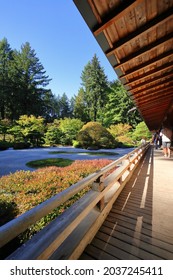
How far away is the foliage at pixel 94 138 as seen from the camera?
944 inches

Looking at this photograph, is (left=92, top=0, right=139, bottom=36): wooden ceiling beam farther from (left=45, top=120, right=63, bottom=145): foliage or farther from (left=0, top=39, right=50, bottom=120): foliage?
(left=0, top=39, right=50, bottom=120): foliage

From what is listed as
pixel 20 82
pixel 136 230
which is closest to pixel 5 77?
pixel 20 82

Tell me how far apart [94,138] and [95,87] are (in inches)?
1239

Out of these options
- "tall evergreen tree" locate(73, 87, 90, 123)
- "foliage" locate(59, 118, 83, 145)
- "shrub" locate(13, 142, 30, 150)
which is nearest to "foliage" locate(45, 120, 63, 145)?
"foliage" locate(59, 118, 83, 145)

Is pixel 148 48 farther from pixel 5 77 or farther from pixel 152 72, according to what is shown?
pixel 5 77

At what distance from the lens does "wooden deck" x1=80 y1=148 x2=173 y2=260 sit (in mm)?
2104

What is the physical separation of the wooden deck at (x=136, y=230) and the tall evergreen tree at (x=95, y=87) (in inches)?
1810

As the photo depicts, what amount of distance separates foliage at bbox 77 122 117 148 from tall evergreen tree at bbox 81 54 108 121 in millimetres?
24966

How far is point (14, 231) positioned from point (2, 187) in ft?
19.8

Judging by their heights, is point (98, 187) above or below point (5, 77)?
below

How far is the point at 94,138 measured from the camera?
24156 mm

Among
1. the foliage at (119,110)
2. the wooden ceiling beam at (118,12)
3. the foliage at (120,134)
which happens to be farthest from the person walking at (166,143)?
the foliage at (119,110)

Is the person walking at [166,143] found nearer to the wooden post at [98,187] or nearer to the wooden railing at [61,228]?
the wooden post at [98,187]
